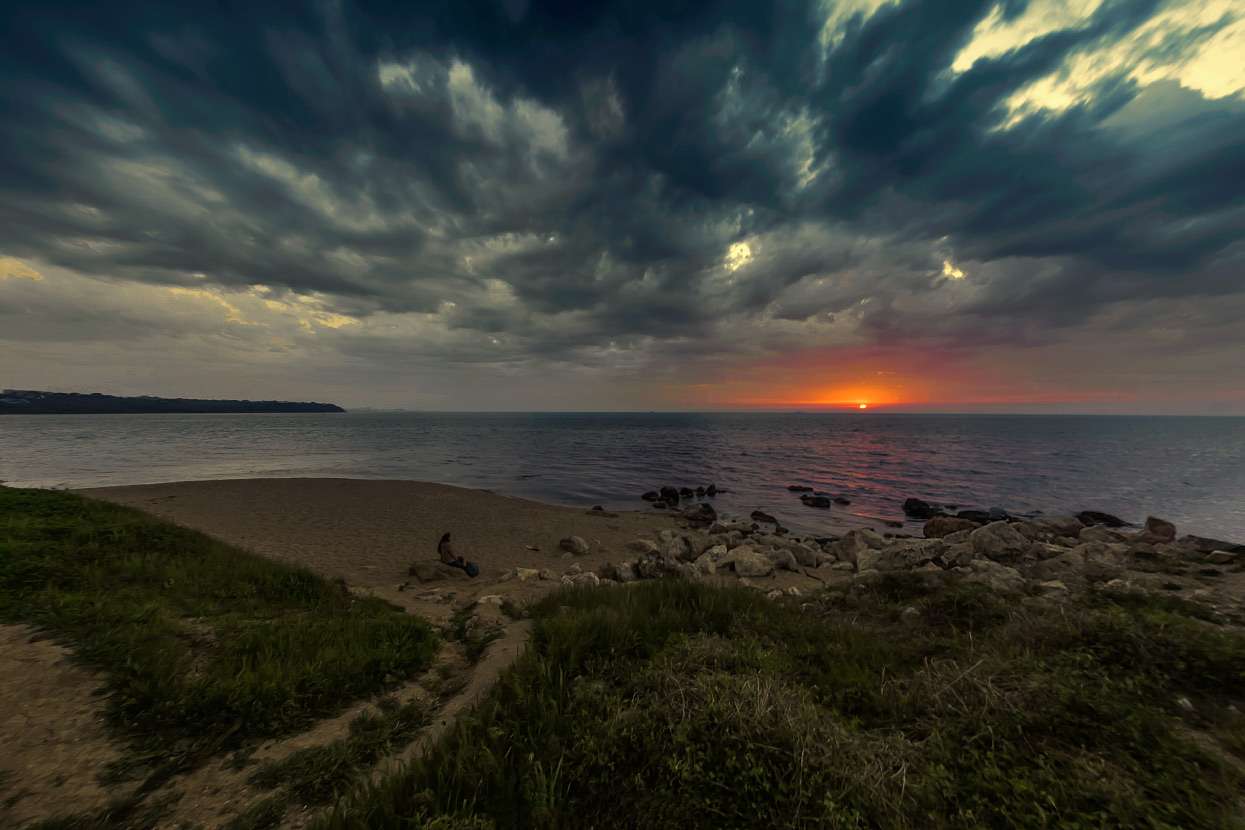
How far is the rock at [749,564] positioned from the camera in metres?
14.5

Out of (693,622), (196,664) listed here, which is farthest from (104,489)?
(693,622)

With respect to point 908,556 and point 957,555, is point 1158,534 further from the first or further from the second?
point 908,556

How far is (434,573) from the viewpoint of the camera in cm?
1366

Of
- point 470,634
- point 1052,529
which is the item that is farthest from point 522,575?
point 1052,529

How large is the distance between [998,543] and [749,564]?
9.45 meters

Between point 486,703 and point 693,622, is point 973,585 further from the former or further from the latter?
point 486,703

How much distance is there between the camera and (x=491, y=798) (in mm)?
3139

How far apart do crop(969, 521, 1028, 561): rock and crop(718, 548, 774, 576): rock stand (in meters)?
7.86

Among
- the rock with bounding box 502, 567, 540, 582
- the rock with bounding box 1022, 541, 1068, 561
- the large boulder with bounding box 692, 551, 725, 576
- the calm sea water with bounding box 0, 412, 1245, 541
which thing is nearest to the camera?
the rock with bounding box 502, 567, 540, 582

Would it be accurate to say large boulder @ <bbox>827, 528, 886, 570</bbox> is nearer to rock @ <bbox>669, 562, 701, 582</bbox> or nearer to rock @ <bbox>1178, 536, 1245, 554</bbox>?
rock @ <bbox>669, 562, 701, 582</bbox>

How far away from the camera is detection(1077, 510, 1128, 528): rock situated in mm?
24656

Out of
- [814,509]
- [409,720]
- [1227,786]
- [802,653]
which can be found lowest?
[814,509]

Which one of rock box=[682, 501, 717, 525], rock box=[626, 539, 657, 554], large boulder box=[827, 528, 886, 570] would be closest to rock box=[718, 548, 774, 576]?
rock box=[626, 539, 657, 554]

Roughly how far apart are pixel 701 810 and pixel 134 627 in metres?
7.29
